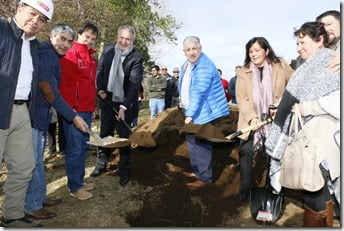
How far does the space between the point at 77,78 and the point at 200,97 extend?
52.3 inches

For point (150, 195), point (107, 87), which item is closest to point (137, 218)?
point (150, 195)

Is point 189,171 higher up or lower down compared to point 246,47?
lower down

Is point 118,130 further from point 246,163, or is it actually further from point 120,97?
point 246,163

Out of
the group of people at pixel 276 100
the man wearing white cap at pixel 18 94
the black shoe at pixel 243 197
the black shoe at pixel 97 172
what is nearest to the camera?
the group of people at pixel 276 100

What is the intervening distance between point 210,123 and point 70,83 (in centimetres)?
159

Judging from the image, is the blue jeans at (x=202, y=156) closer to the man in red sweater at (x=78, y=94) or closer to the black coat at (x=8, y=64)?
the man in red sweater at (x=78, y=94)

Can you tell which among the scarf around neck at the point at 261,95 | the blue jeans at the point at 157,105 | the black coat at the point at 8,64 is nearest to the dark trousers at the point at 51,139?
the black coat at the point at 8,64

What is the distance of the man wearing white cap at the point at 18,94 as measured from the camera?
2627 millimetres

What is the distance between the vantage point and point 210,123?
3920 millimetres

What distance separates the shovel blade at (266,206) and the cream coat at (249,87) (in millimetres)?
569

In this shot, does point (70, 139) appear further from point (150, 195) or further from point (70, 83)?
point (150, 195)

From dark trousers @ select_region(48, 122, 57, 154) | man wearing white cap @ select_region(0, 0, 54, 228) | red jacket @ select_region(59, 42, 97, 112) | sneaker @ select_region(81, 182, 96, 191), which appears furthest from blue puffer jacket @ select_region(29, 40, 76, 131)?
dark trousers @ select_region(48, 122, 57, 154)

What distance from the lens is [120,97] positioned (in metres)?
4.12

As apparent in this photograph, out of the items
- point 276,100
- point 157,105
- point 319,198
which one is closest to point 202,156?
point 276,100
